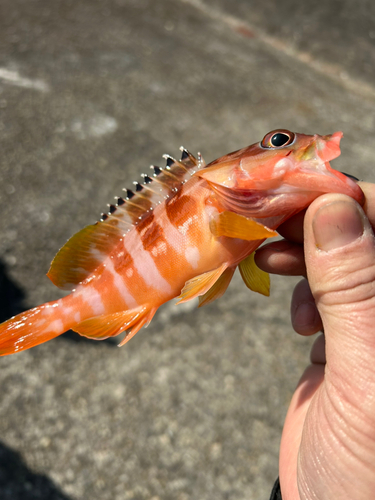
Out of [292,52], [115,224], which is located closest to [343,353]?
[115,224]

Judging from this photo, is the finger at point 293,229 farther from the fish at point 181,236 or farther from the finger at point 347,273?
the finger at point 347,273

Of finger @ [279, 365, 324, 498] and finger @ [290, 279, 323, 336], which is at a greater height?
finger @ [290, 279, 323, 336]

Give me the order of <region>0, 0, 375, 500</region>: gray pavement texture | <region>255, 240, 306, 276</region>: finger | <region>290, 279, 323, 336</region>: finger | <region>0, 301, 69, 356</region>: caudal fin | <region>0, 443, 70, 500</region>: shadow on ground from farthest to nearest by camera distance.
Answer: <region>0, 0, 375, 500</region>: gray pavement texture → <region>0, 443, 70, 500</region>: shadow on ground → <region>290, 279, 323, 336</region>: finger → <region>255, 240, 306, 276</region>: finger → <region>0, 301, 69, 356</region>: caudal fin

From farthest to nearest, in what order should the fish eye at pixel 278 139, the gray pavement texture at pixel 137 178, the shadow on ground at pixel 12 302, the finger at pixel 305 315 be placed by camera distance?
the shadow on ground at pixel 12 302
the gray pavement texture at pixel 137 178
the finger at pixel 305 315
the fish eye at pixel 278 139

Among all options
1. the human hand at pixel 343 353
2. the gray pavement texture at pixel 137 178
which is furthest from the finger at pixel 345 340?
the gray pavement texture at pixel 137 178

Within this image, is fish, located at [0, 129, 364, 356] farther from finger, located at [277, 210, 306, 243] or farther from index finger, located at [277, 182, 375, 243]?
finger, located at [277, 210, 306, 243]

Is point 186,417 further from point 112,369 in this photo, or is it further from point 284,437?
point 284,437

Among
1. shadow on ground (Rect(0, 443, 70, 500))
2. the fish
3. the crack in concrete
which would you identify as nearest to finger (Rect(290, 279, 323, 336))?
the fish
